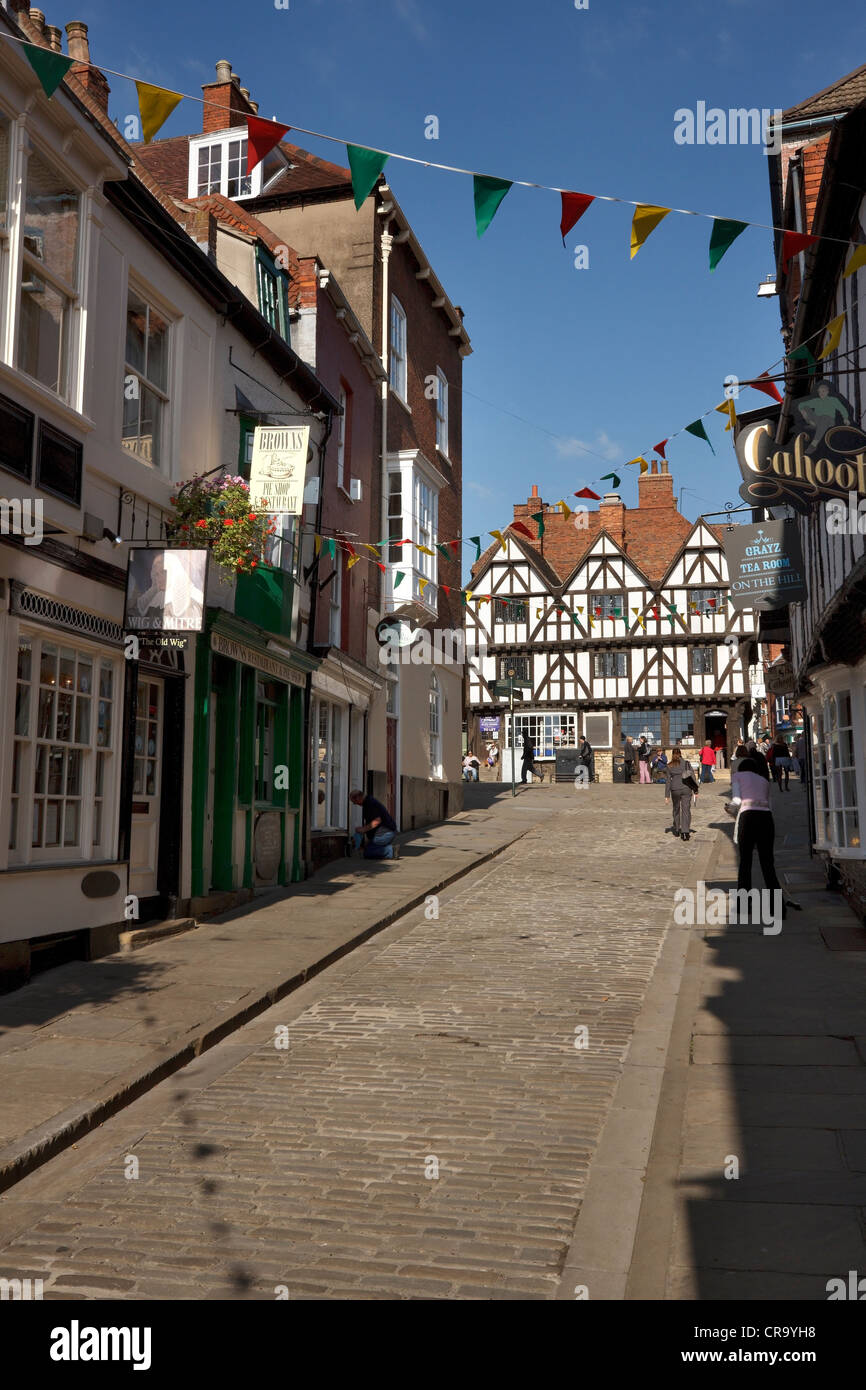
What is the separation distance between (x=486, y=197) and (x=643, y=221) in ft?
3.33

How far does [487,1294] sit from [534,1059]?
2.95 metres

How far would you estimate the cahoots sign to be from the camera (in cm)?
855

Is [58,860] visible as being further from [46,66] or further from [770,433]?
[770,433]

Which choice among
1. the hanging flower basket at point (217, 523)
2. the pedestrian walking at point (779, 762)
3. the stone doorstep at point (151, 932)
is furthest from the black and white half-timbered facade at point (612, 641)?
the stone doorstep at point (151, 932)

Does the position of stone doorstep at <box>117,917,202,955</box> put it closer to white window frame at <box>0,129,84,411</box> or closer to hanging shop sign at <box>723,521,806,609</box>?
white window frame at <box>0,129,84,411</box>

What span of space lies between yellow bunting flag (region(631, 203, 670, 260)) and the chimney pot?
11.0 m

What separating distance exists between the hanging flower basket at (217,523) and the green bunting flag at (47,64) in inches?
177

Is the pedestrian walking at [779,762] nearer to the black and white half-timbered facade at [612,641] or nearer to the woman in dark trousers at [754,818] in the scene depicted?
the black and white half-timbered facade at [612,641]

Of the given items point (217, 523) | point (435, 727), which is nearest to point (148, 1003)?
point (217, 523)

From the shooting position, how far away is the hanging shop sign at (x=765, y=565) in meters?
13.4

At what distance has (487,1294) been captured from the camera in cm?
376

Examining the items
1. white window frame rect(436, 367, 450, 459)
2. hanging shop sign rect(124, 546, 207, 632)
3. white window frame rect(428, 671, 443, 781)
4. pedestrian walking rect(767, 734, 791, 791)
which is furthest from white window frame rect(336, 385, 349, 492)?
pedestrian walking rect(767, 734, 791, 791)

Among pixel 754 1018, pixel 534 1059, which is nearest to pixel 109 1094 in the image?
pixel 534 1059

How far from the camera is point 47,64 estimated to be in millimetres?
6594
